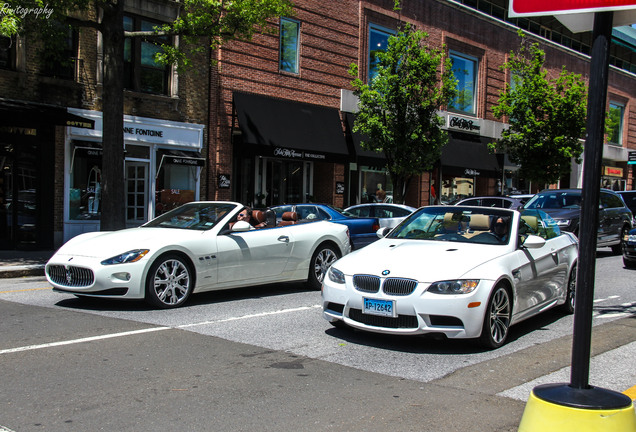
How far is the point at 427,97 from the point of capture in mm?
20062

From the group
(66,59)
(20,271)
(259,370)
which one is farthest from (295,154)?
(259,370)

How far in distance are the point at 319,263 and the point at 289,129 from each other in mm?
11182

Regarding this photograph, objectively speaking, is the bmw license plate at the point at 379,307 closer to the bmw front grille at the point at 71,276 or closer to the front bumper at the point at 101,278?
the front bumper at the point at 101,278

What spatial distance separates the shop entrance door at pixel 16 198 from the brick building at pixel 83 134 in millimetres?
24

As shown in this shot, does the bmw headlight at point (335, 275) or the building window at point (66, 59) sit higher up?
the building window at point (66, 59)

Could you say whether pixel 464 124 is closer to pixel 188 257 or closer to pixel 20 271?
pixel 20 271

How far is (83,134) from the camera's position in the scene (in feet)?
53.8

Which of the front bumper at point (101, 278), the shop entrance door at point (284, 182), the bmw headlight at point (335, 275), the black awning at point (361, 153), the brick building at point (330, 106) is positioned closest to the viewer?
the bmw headlight at point (335, 275)

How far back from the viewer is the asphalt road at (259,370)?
13.6 ft

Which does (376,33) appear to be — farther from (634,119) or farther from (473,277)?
(634,119)

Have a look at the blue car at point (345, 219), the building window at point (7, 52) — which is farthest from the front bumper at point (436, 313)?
the building window at point (7, 52)

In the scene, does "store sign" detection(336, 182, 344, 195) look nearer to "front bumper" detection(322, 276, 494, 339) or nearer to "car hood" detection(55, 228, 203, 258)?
"car hood" detection(55, 228, 203, 258)

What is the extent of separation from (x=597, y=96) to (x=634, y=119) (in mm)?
44850

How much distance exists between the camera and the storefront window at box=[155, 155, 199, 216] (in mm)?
18609
